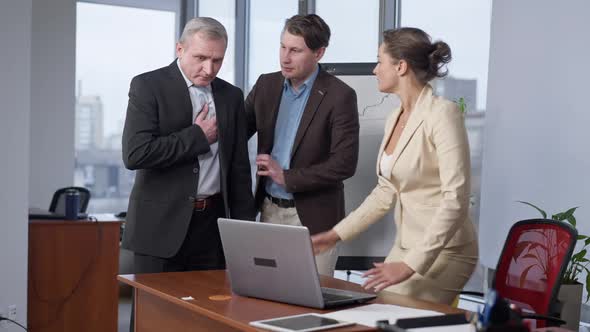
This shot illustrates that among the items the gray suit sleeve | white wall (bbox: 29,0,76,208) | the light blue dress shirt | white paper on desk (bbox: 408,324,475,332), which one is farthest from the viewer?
white wall (bbox: 29,0,76,208)

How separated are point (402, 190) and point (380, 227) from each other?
6.53 feet

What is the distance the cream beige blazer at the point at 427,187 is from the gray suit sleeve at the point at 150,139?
2.29ft

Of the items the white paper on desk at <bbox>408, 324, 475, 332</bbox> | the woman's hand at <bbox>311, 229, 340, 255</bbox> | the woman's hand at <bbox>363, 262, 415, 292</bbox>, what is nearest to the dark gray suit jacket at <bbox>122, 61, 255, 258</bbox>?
the woman's hand at <bbox>311, 229, 340, 255</bbox>

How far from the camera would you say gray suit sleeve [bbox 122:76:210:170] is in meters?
3.30

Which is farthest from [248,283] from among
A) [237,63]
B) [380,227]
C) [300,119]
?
[237,63]

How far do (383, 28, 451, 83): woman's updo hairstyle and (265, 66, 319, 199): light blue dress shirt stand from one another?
77cm

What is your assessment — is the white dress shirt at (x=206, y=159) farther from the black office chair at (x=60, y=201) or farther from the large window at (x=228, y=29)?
the large window at (x=228, y=29)

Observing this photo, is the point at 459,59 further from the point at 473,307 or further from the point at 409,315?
the point at 409,315

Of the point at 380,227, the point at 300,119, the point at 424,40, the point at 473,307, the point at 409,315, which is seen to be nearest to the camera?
the point at 409,315

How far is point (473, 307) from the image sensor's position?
5.54 m

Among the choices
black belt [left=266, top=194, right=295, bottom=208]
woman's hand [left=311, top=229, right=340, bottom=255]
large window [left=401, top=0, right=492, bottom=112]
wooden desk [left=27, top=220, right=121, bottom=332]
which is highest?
large window [left=401, top=0, right=492, bottom=112]

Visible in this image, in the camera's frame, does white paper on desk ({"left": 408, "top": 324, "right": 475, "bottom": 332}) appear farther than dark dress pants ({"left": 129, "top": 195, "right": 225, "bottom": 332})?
No

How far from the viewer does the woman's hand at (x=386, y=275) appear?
264cm

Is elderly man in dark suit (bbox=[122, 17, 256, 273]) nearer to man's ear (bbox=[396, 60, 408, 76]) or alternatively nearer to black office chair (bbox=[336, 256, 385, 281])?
man's ear (bbox=[396, 60, 408, 76])
